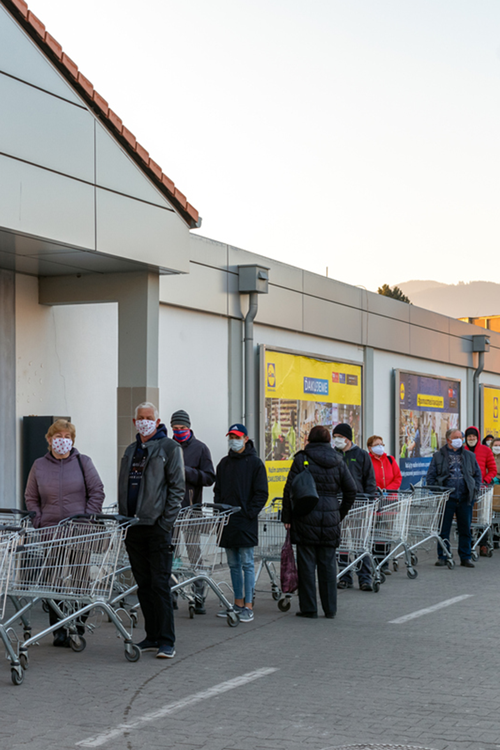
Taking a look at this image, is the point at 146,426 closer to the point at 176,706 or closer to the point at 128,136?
the point at 176,706

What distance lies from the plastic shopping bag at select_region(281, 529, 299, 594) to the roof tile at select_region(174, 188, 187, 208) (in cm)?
406

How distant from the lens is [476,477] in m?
13.7

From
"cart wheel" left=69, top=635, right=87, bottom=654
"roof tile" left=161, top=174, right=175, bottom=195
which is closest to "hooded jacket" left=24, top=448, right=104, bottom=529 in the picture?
"cart wheel" left=69, top=635, right=87, bottom=654

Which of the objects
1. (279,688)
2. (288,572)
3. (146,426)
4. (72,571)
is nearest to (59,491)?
(72,571)

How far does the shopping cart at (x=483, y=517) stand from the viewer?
46.7 ft

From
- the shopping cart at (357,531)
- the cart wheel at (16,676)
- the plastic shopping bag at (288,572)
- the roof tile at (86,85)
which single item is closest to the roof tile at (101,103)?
the roof tile at (86,85)

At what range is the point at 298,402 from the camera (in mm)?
16375

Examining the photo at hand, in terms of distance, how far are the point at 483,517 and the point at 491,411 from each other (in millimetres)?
12372

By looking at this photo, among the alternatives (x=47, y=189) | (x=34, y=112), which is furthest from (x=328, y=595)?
(x=34, y=112)

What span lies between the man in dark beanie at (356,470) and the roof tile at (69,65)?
491cm

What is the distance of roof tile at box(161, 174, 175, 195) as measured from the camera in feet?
35.5

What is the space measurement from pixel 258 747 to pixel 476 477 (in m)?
9.09

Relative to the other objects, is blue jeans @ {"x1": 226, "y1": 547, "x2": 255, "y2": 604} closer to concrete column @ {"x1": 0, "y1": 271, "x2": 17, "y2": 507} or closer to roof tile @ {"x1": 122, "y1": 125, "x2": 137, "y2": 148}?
concrete column @ {"x1": 0, "y1": 271, "x2": 17, "y2": 507}

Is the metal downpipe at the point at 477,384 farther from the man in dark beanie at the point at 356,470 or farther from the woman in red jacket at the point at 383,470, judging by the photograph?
the man in dark beanie at the point at 356,470
